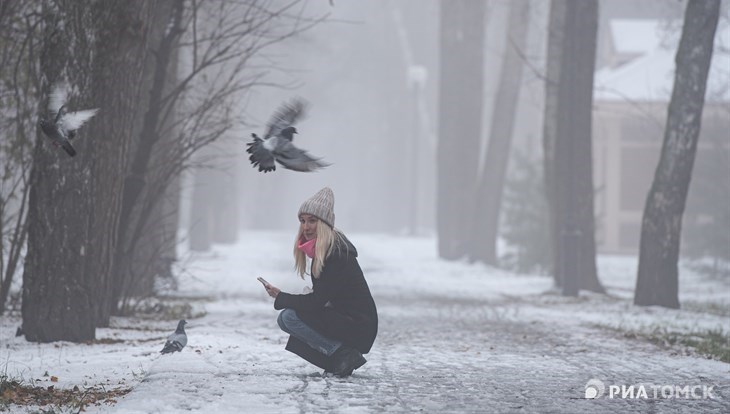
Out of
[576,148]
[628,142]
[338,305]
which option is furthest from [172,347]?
[628,142]

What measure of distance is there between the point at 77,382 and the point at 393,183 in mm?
55598

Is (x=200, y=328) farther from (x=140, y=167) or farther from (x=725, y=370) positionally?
(x=725, y=370)

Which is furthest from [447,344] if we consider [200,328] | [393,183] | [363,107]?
[363,107]

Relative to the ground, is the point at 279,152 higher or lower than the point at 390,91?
lower

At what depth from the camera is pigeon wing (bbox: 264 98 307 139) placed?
8.41 meters

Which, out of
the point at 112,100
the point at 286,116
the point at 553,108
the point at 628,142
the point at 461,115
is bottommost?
the point at 286,116

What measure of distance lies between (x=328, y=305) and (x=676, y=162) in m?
9.80

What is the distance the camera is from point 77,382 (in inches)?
324

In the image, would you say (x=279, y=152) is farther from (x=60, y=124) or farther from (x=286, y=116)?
(x=60, y=124)

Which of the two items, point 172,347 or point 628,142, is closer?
point 172,347

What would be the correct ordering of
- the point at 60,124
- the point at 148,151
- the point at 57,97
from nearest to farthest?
the point at 60,124 → the point at 57,97 → the point at 148,151

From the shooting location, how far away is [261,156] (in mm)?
8023

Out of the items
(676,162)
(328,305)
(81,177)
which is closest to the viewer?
(328,305)

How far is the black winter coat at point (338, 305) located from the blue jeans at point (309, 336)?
0.03 metres
